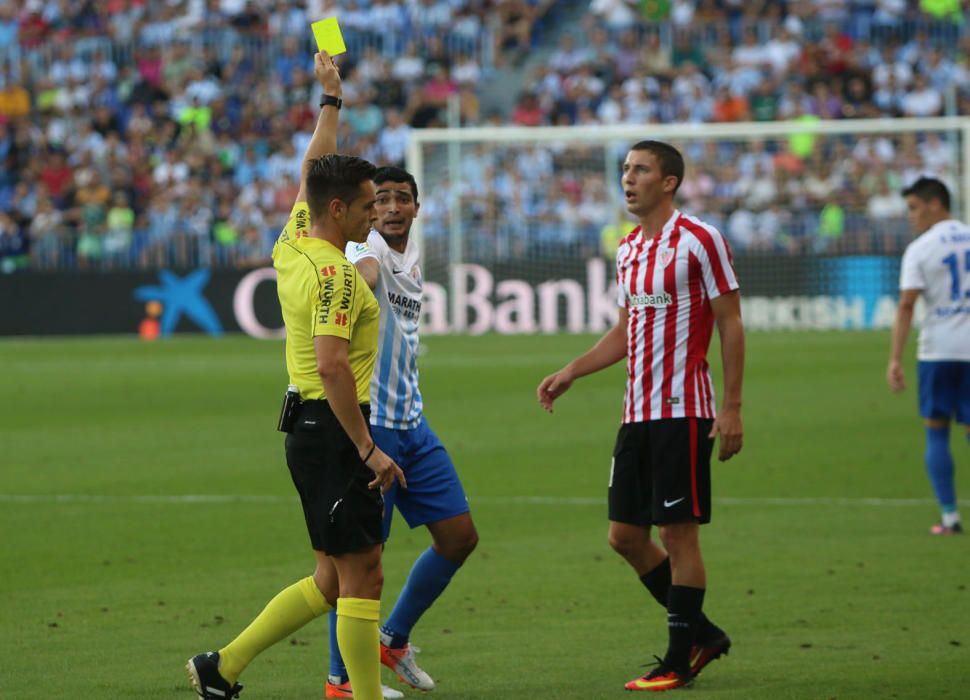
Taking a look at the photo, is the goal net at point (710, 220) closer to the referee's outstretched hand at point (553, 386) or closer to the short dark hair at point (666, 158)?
the referee's outstretched hand at point (553, 386)

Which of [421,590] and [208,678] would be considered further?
[421,590]

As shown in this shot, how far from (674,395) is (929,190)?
4.33 metres

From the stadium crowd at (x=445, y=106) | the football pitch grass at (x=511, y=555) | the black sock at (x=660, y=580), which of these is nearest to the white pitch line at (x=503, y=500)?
the football pitch grass at (x=511, y=555)

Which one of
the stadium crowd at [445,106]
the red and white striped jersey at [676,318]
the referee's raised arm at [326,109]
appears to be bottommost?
the red and white striped jersey at [676,318]

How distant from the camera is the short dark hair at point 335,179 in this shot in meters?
5.35

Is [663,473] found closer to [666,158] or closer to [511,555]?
[666,158]

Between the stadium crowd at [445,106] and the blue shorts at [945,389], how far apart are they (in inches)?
706

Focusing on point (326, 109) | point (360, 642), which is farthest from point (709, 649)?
point (326, 109)

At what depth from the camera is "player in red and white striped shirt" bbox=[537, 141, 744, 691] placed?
251 inches

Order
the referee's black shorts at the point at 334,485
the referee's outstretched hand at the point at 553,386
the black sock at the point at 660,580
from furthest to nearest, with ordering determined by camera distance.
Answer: the referee's outstretched hand at the point at 553,386 < the black sock at the point at 660,580 < the referee's black shorts at the point at 334,485

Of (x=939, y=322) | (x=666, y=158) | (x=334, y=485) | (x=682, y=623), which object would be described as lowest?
(x=682, y=623)

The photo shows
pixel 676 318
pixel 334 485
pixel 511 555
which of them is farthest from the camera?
pixel 511 555

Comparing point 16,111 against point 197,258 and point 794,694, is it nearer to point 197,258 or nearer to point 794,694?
point 197,258

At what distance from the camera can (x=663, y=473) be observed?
638cm
